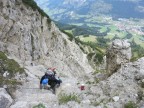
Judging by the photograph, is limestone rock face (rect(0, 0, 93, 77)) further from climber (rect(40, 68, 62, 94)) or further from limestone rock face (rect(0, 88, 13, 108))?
limestone rock face (rect(0, 88, 13, 108))

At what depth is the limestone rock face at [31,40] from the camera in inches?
2238

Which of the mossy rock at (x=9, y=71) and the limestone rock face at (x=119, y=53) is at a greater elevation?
the limestone rock face at (x=119, y=53)

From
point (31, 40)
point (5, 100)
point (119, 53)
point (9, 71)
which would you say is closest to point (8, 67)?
point (9, 71)

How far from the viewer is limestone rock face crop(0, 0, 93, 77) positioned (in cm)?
5684

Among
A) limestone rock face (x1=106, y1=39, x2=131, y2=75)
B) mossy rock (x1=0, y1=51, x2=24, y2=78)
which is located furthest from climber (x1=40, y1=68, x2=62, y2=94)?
limestone rock face (x1=106, y1=39, x2=131, y2=75)

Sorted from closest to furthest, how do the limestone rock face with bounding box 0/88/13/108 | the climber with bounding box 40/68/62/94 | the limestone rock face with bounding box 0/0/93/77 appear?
the limestone rock face with bounding box 0/88/13/108
the climber with bounding box 40/68/62/94
the limestone rock face with bounding box 0/0/93/77

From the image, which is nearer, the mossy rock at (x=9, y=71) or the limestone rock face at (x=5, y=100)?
the limestone rock face at (x=5, y=100)

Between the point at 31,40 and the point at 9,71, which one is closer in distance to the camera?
the point at 9,71

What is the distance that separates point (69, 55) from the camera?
297 feet

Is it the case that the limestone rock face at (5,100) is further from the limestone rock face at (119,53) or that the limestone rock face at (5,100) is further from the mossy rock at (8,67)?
the limestone rock face at (119,53)

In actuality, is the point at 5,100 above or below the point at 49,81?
below

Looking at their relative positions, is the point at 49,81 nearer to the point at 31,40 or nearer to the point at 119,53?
the point at 119,53

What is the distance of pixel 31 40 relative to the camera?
215ft

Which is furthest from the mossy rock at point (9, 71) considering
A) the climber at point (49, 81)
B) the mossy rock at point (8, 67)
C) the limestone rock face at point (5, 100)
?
the limestone rock face at point (5, 100)
